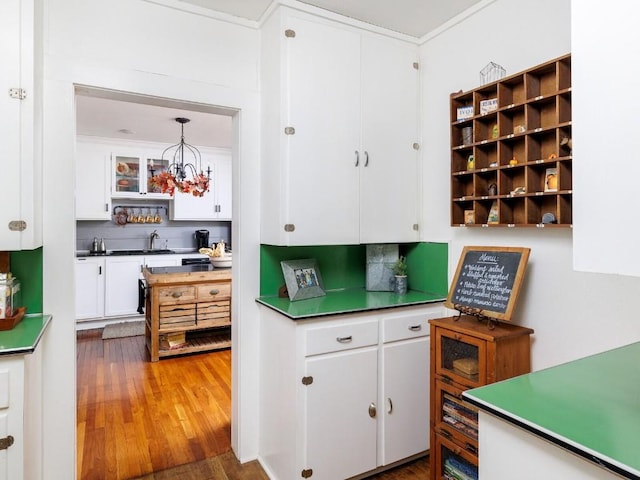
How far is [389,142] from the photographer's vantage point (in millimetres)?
2520

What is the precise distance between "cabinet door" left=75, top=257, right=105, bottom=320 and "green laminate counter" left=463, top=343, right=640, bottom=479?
5.35 metres

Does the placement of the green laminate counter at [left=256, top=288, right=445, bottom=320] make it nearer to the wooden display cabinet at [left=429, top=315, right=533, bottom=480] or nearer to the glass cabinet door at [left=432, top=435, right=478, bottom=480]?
the wooden display cabinet at [left=429, top=315, right=533, bottom=480]

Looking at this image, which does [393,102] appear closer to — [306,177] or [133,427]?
[306,177]

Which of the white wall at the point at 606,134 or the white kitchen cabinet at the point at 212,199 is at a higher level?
the white kitchen cabinet at the point at 212,199

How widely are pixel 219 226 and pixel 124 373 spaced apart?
3241mm

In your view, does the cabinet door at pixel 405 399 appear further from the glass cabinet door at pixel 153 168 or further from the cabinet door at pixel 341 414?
the glass cabinet door at pixel 153 168

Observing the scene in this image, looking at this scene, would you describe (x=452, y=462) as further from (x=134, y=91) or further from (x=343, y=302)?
(x=134, y=91)

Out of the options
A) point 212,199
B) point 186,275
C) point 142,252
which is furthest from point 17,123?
point 212,199

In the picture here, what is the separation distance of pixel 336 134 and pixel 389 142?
39 centimetres

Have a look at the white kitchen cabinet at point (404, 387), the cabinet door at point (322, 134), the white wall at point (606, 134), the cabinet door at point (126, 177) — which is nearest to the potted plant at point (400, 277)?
the white kitchen cabinet at point (404, 387)

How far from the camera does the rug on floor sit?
5.00 m

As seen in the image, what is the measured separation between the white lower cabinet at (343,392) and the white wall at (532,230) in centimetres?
58

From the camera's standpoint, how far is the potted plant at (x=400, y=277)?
258 centimetres

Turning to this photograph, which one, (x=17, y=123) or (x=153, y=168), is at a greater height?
(x=153, y=168)
